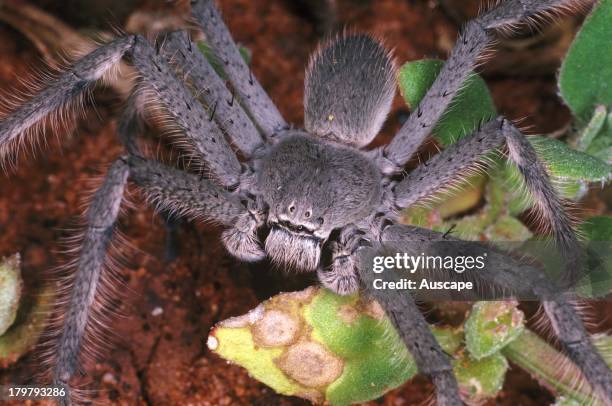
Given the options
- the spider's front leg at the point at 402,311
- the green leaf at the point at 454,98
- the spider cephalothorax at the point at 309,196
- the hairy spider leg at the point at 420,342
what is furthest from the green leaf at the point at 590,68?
the hairy spider leg at the point at 420,342

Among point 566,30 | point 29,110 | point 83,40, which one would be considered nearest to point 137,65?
point 29,110

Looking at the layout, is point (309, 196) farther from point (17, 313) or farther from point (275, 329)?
point (17, 313)

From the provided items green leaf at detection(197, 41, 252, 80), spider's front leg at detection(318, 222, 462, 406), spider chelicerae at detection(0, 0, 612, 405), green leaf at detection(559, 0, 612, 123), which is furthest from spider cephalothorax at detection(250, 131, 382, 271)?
green leaf at detection(559, 0, 612, 123)

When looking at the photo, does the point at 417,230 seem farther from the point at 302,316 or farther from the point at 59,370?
the point at 59,370

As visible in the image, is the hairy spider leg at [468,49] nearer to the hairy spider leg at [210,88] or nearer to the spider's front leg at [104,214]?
the hairy spider leg at [210,88]

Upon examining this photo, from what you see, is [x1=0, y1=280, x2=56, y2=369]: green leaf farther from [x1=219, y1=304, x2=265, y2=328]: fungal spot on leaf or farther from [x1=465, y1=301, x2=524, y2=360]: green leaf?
[x1=465, y1=301, x2=524, y2=360]: green leaf

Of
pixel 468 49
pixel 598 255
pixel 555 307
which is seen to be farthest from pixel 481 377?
pixel 468 49
